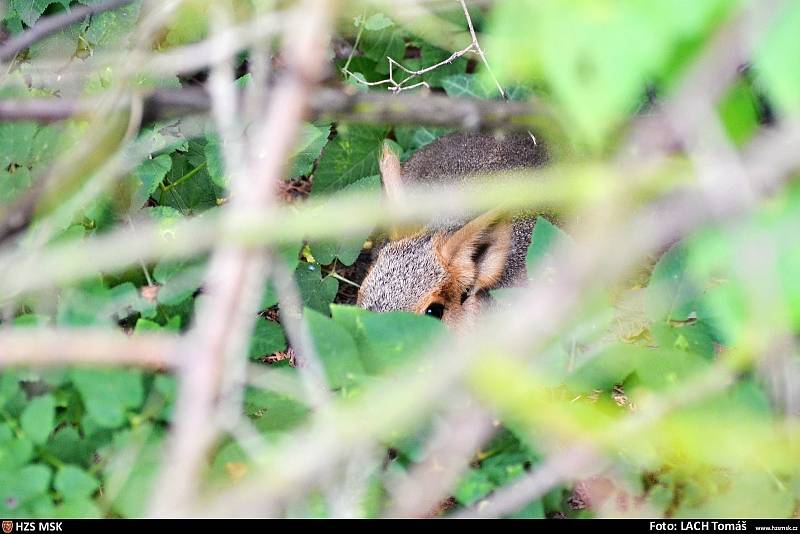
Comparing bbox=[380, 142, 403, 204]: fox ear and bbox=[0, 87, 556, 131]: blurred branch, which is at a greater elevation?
bbox=[0, 87, 556, 131]: blurred branch

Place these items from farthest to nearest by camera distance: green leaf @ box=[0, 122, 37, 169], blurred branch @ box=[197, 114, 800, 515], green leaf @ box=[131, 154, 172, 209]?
green leaf @ box=[131, 154, 172, 209] < green leaf @ box=[0, 122, 37, 169] < blurred branch @ box=[197, 114, 800, 515]

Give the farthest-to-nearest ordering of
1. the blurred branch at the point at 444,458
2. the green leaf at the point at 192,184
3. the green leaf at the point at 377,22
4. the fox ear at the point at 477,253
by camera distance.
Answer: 1. the fox ear at the point at 477,253
2. the green leaf at the point at 377,22
3. the green leaf at the point at 192,184
4. the blurred branch at the point at 444,458

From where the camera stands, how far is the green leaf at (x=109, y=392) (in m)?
1.80

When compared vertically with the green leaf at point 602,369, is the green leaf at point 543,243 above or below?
above

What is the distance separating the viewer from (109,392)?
1.82 m

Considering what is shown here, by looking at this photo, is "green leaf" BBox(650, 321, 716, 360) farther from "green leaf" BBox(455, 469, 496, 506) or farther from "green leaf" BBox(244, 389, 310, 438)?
"green leaf" BBox(244, 389, 310, 438)

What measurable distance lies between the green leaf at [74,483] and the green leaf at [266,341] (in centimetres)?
62

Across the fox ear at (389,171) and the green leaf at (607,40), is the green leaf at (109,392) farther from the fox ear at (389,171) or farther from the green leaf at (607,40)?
the fox ear at (389,171)

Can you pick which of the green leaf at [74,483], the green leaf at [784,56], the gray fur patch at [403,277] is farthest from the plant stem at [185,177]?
the green leaf at [784,56]

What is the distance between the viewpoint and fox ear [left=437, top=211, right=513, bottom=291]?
409 cm

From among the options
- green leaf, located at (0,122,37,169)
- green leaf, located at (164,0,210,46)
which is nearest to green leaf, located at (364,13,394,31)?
green leaf, located at (164,0,210,46)

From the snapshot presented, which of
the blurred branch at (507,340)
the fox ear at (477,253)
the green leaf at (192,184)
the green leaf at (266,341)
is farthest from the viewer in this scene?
the fox ear at (477,253)

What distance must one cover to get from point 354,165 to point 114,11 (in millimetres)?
1490

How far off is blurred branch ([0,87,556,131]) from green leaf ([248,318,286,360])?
0.69m
